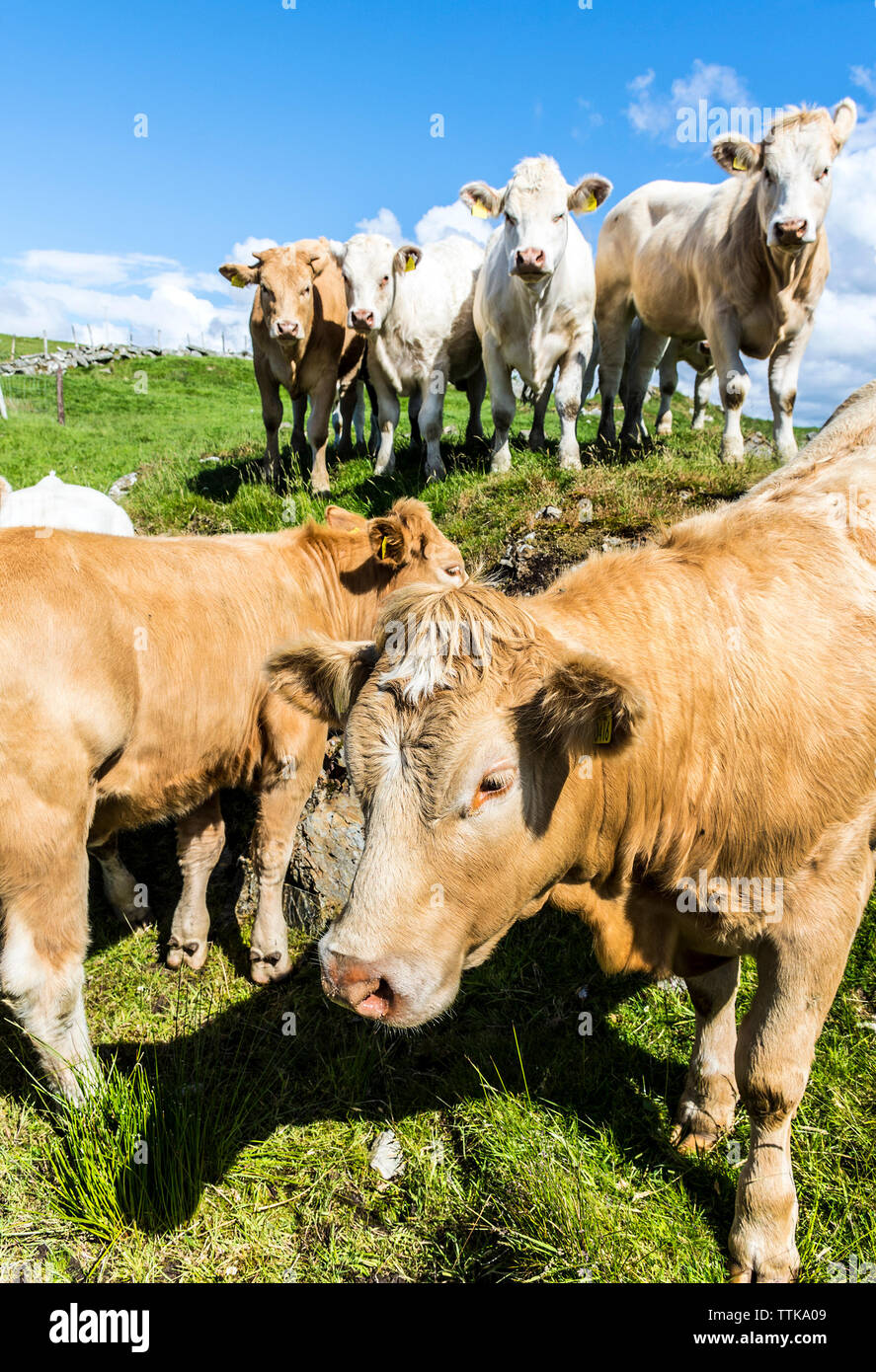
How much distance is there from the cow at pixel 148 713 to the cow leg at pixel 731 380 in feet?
15.0

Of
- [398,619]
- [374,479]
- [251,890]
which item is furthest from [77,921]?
[374,479]

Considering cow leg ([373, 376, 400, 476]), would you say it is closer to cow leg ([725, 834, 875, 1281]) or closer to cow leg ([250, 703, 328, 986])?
cow leg ([250, 703, 328, 986])

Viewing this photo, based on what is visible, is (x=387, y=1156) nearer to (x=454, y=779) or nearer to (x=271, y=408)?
(x=454, y=779)

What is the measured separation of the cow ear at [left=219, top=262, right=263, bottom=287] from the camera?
10.5 meters

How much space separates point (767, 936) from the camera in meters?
2.88

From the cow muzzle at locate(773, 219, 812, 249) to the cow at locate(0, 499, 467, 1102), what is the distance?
4.86m

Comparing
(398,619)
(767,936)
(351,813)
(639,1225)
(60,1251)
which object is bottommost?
(60,1251)

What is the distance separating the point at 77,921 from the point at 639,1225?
2471 millimetres

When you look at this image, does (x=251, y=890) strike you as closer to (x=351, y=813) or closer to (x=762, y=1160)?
(x=351, y=813)

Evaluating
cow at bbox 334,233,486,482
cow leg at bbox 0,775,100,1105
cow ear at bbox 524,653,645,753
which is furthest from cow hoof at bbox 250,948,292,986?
cow at bbox 334,233,486,482

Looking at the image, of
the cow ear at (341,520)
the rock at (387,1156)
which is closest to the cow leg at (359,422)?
the cow ear at (341,520)

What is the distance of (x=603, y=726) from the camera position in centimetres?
239

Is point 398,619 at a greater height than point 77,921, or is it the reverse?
point 398,619

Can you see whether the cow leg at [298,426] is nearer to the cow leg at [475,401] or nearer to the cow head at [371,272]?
the cow head at [371,272]
